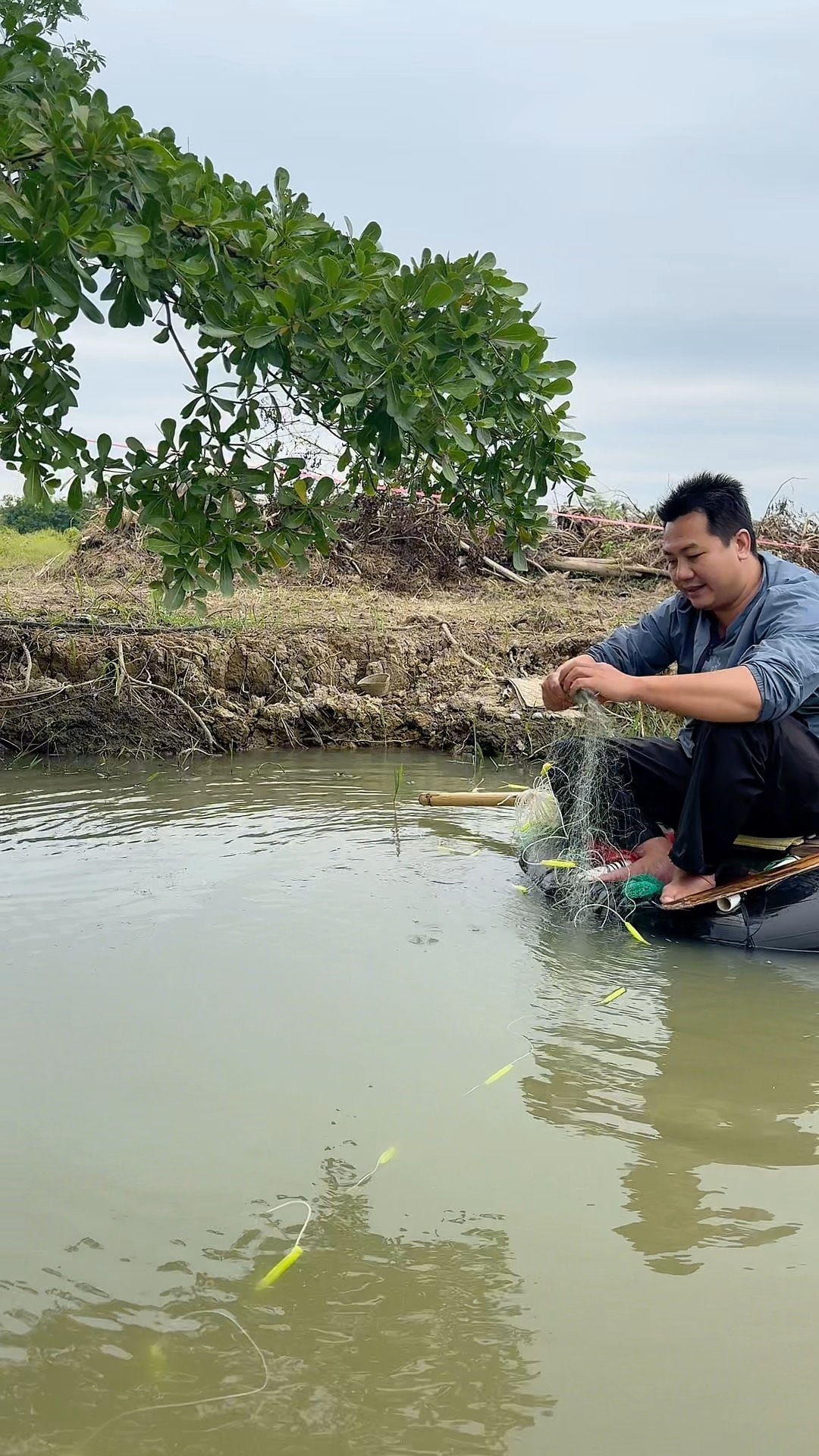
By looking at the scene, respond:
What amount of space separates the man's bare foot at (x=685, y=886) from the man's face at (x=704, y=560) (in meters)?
0.85

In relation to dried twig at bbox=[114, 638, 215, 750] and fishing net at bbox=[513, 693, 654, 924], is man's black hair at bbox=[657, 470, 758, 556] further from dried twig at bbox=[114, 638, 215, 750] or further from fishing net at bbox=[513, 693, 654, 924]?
dried twig at bbox=[114, 638, 215, 750]

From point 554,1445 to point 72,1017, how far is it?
171cm

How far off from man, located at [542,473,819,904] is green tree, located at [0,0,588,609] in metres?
0.82

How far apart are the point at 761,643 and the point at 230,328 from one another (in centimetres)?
185

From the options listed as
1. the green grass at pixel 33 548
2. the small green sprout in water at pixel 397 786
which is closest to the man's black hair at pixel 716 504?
the small green sprout in water at pixel 397 786

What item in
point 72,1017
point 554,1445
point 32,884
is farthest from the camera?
point 32,884

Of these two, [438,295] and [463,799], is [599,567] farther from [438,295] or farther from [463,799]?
[438,295]

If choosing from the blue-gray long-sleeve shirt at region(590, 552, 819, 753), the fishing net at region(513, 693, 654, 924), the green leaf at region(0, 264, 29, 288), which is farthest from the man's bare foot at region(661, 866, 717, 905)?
the green leaf at region(0, 264, 29, 288)

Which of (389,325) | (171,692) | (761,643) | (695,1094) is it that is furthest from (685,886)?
(171,692)

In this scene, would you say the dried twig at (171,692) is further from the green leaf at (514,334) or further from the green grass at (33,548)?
the green leaf at (514,334)

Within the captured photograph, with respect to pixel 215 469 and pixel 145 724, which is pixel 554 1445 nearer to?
pixel 215 469

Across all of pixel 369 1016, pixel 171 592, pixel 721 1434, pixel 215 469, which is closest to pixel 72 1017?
pixel 369 1016

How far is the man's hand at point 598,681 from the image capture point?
11.5ft

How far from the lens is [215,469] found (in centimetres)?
270
